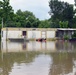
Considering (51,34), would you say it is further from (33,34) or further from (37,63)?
(37,63)

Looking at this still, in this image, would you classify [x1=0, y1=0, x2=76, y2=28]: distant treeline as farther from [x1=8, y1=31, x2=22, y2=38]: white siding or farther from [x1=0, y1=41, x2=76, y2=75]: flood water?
[x1=0, y1=41, x2=76, y2=75]: flood water

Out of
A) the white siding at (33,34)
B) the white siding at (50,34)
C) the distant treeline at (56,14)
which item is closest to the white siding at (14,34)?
the white siding at (33,34)

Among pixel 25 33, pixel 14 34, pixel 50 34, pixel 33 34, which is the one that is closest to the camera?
pixel 14 34

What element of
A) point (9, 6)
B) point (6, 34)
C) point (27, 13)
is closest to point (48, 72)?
point (6, 34)

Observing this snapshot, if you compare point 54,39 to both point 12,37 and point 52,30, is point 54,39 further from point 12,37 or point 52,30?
point 12,37

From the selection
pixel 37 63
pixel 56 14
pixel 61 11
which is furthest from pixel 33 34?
pixel 37 63

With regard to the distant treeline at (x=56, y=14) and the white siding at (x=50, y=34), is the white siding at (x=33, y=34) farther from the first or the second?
the distant treeline at (x=56, y=14)

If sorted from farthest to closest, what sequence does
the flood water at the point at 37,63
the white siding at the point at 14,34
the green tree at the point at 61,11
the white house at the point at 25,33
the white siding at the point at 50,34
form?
the green tree at the point at 61,11 → the white siding at the point at 50,34 → the white siding at the point at 14,34 → the white house at the point at 25,33 → the flood water at the point at 37,63

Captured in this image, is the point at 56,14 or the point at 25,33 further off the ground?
the point at 56,14

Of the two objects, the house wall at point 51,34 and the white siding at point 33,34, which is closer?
the white siding at point 33,34

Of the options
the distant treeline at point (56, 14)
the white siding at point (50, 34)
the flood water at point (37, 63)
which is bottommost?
the flood water at point (37, 63)

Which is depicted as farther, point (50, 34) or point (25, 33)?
point (50, 34)

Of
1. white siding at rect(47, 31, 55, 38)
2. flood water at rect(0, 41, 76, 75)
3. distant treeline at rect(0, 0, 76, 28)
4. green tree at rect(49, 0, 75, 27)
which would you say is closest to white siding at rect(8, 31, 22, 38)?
white siding at rect(47, 31, 55, 38)

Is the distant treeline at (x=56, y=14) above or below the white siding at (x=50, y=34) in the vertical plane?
above
